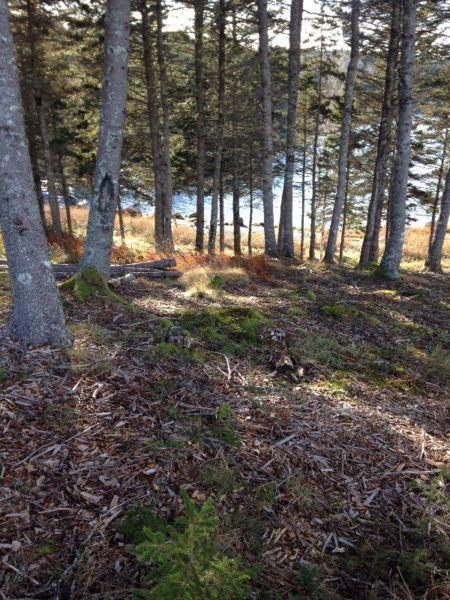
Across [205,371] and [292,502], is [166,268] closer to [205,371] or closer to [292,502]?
[205,371]

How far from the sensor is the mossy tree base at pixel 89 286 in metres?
5.93

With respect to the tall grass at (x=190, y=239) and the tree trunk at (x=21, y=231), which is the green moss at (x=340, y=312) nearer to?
the tree trunk at (x=21, y=231)

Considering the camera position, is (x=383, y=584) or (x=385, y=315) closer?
(x=383, y=584)

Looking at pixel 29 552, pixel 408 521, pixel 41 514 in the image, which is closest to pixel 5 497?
pixel 41 514

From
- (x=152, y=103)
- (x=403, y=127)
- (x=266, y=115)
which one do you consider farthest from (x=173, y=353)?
(x=152, y=103)

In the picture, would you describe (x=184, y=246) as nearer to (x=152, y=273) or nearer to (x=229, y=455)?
(x=152, y=273)

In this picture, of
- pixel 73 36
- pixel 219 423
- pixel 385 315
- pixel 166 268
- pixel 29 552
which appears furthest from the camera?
pixel 73 36

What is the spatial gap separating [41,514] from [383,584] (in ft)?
6.91

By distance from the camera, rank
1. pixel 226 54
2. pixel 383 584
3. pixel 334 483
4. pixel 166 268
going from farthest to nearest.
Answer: pixel 226 54, pixel 166 268, pixel 334 483, pixel 383 584

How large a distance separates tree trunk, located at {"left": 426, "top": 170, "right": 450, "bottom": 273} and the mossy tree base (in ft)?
44.9

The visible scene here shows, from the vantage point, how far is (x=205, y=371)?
4.29 metres

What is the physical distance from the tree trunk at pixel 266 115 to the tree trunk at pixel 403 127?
150 inches

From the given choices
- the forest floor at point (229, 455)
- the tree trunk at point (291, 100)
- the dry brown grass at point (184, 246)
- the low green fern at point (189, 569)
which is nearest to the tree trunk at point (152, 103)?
the dry brown grass at point (184, 246)

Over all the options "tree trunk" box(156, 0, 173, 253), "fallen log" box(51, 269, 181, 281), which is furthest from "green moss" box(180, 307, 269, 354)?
"tree trunk" box(156, 0, 173, 253)
